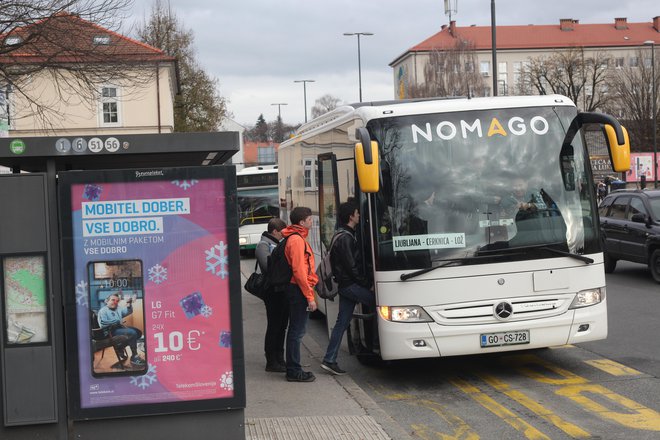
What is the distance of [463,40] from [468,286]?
8187cm

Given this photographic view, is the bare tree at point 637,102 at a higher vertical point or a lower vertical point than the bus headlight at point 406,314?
higher

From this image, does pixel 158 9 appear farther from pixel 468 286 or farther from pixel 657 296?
pixel 468 286

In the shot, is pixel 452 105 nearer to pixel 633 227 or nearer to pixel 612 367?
pixel 612 367

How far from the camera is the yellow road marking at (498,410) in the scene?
676cm

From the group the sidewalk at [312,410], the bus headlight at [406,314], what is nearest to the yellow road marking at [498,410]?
the bus headlight at [406,314]

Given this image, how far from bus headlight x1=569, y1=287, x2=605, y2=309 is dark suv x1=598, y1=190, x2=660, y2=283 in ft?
27.8

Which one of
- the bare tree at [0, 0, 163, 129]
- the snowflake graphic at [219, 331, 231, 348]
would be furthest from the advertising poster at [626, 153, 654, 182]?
the snowflake graphic at [219, 331, 231, 348]

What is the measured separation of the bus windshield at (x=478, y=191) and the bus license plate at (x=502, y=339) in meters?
0.74

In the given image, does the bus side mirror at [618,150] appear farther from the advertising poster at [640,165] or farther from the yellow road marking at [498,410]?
the advertising poster at [640,165]

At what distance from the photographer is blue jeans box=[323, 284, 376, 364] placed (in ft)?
28.6

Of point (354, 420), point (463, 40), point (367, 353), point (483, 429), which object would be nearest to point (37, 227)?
point (354, 420)

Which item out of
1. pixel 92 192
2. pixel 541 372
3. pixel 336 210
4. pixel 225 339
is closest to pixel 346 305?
pixel 336 210

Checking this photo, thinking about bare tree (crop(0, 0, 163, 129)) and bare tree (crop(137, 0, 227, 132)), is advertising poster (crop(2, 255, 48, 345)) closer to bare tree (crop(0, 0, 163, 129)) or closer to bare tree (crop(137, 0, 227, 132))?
bare tree (crop(0, 0, 163, 129))

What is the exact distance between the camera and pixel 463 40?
8688 cm
